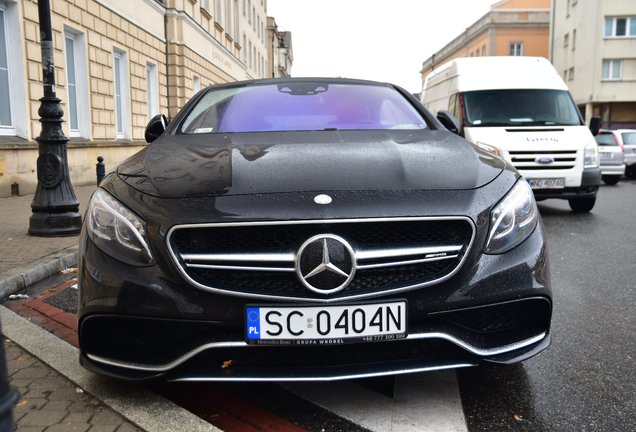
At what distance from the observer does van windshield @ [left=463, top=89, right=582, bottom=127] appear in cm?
970

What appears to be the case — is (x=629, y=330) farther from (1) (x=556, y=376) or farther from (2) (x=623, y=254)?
(2) (x=623, y=254)

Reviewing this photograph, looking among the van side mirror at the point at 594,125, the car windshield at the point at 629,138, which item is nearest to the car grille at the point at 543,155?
the van side mirror at the point at 594,125

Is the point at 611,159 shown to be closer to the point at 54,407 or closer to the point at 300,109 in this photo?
the point at 300,109

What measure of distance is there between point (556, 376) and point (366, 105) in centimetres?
194

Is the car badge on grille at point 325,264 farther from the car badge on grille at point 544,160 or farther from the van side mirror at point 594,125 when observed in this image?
the van side mirror at point 594,125

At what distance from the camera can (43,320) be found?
3.73 m

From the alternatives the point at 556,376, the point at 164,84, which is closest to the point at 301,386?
the point at 556,376

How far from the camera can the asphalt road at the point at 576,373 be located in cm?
243

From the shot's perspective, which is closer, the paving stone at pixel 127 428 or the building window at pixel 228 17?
the paving stone at pixel 127 428

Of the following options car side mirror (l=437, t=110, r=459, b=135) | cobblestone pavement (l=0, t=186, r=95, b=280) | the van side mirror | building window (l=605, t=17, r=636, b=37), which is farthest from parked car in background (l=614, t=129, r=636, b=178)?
building window (l=605, t=17, r=636, b=37)

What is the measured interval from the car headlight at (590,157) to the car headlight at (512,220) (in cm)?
683

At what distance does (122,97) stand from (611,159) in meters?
13.3

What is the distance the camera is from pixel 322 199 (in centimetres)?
231

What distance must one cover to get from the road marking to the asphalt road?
2.8 inches
